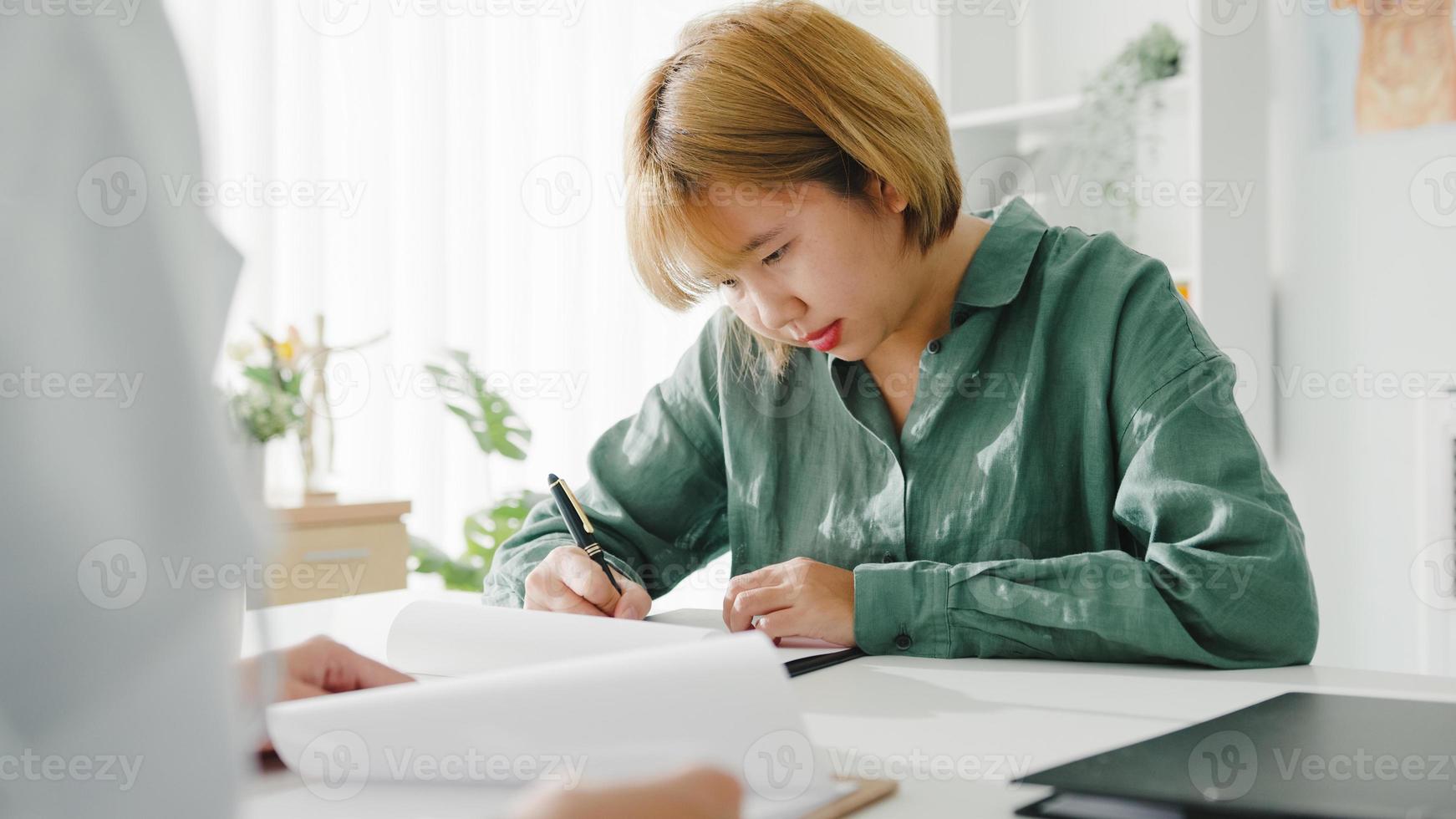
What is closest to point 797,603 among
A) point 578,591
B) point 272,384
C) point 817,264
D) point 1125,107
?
point 578,591

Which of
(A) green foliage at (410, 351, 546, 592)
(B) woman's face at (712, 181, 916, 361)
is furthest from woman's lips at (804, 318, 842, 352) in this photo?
(A) green foliage at (410, 351, 546, 592)

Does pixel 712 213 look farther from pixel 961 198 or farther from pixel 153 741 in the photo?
pixel 153 741

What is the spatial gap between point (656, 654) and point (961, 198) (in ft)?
2.61

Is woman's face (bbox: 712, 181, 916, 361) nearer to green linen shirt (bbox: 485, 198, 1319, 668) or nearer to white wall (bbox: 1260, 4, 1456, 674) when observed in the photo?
green linen shirt (bbox: 485, 198, 1319, 668)

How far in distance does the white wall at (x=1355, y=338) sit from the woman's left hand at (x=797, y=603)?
178cm

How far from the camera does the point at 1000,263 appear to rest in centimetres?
130

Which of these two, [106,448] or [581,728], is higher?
[106,448]

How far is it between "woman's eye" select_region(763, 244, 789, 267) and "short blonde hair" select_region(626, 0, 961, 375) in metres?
0.03

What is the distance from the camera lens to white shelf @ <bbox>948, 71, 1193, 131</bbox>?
2.66m

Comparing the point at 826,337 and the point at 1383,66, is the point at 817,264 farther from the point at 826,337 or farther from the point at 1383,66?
the point at 1383,66

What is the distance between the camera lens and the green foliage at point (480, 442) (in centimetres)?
307

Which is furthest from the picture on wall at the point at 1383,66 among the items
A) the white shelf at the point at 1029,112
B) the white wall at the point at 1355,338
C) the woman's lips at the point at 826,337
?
the woman's lips at the point at 826,337

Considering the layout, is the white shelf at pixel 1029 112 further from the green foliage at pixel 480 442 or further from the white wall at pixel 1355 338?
the green foliage at pixel 480 442

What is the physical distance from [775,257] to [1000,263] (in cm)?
26
